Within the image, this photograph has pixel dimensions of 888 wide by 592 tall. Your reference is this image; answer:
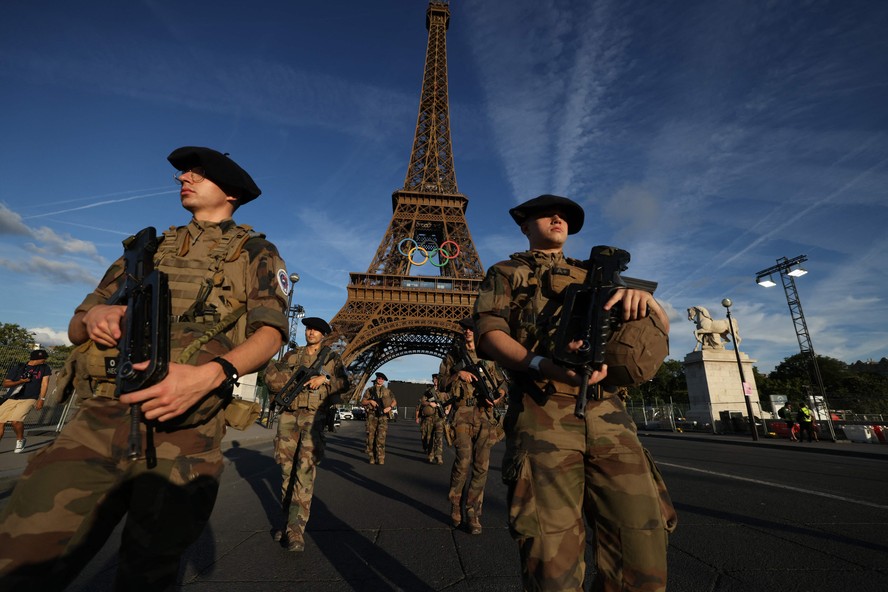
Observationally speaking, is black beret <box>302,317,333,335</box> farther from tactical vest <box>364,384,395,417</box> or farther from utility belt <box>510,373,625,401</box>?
tactical vest <box>364,384,395,417</box>

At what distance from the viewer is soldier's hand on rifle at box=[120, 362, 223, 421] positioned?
4.49 feet

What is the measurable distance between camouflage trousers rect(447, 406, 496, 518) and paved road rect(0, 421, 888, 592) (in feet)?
1.10

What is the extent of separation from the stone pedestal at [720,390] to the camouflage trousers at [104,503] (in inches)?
865

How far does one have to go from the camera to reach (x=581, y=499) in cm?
180

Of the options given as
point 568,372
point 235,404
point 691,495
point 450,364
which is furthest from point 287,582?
point 691,495

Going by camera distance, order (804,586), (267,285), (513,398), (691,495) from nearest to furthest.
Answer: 1. (267,285)
2. (513,398)
3. (804,586)
4. (691,495)

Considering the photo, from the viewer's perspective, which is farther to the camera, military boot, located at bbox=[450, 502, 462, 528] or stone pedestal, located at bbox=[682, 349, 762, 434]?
stone pedestal, located at bbox=[682, 349, 762, 434]

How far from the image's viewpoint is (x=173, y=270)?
6.06 feet

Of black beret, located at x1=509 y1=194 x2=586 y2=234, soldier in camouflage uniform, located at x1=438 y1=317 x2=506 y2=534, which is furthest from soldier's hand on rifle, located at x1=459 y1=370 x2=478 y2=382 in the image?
black beret, located at x1=509 y1=194 x2=586 y2=234

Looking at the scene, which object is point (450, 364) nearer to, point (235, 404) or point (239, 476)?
point (239, 476)

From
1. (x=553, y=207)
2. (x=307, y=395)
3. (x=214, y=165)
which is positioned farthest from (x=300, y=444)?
(x=553, y=207)

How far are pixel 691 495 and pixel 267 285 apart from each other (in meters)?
6.26

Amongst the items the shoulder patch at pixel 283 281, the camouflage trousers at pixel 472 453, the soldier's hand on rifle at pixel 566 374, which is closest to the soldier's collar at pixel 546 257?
the soldier's hand on rifle at pixel 566 374

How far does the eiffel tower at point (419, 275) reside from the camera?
33.1 m
